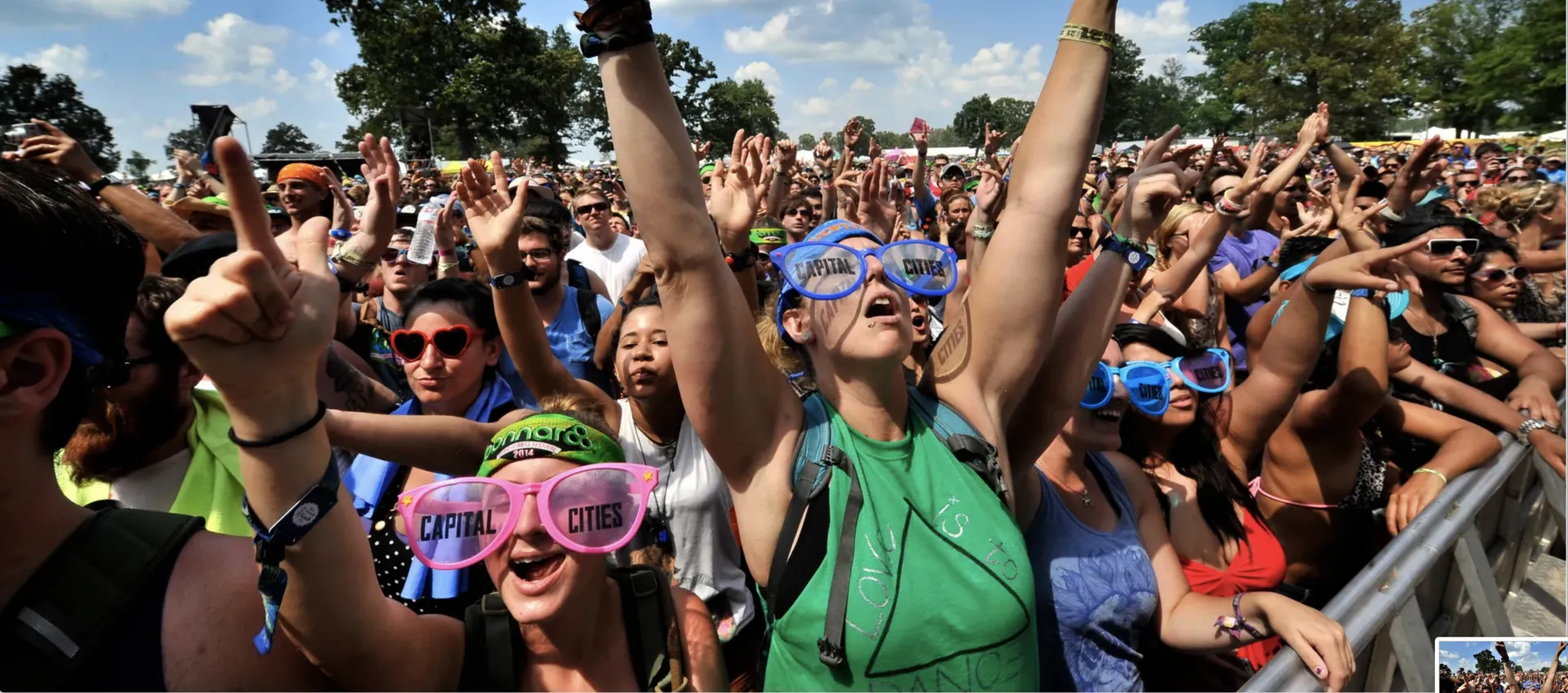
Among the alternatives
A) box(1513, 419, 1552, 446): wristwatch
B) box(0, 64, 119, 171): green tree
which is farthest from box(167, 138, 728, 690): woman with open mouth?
box(0, 64, 119, 171): green tree

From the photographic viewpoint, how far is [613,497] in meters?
1.69

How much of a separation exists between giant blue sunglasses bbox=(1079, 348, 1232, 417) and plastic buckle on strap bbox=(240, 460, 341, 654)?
1.95 meters

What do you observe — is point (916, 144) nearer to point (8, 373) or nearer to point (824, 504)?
point (824, 504)

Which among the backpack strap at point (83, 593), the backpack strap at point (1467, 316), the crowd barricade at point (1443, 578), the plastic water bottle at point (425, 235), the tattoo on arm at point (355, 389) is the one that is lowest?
the crowd barricade at point (1443, 578)

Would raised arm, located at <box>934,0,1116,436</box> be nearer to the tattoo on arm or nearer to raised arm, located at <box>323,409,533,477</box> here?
raised arm, located at <box>323,409,533,477</box>

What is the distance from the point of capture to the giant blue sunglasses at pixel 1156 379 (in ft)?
7.79

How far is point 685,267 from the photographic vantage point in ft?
4.81

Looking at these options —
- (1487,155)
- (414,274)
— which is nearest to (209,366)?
(414,274)

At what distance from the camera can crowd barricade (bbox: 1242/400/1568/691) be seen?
79.4 inches

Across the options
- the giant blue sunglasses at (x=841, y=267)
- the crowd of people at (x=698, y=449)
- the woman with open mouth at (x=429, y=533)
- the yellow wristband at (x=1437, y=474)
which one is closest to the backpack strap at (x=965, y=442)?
the crowd of people at (x=698, y=449)

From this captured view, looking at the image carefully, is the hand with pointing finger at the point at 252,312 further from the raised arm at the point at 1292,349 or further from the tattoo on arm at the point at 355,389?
the raised arm at the point at 1292,349

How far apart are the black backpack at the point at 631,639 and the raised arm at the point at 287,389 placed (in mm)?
379

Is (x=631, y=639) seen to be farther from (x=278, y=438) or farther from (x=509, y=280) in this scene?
(x=509, y=280)

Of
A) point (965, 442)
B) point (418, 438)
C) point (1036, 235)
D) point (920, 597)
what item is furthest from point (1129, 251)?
point (418, 438)
